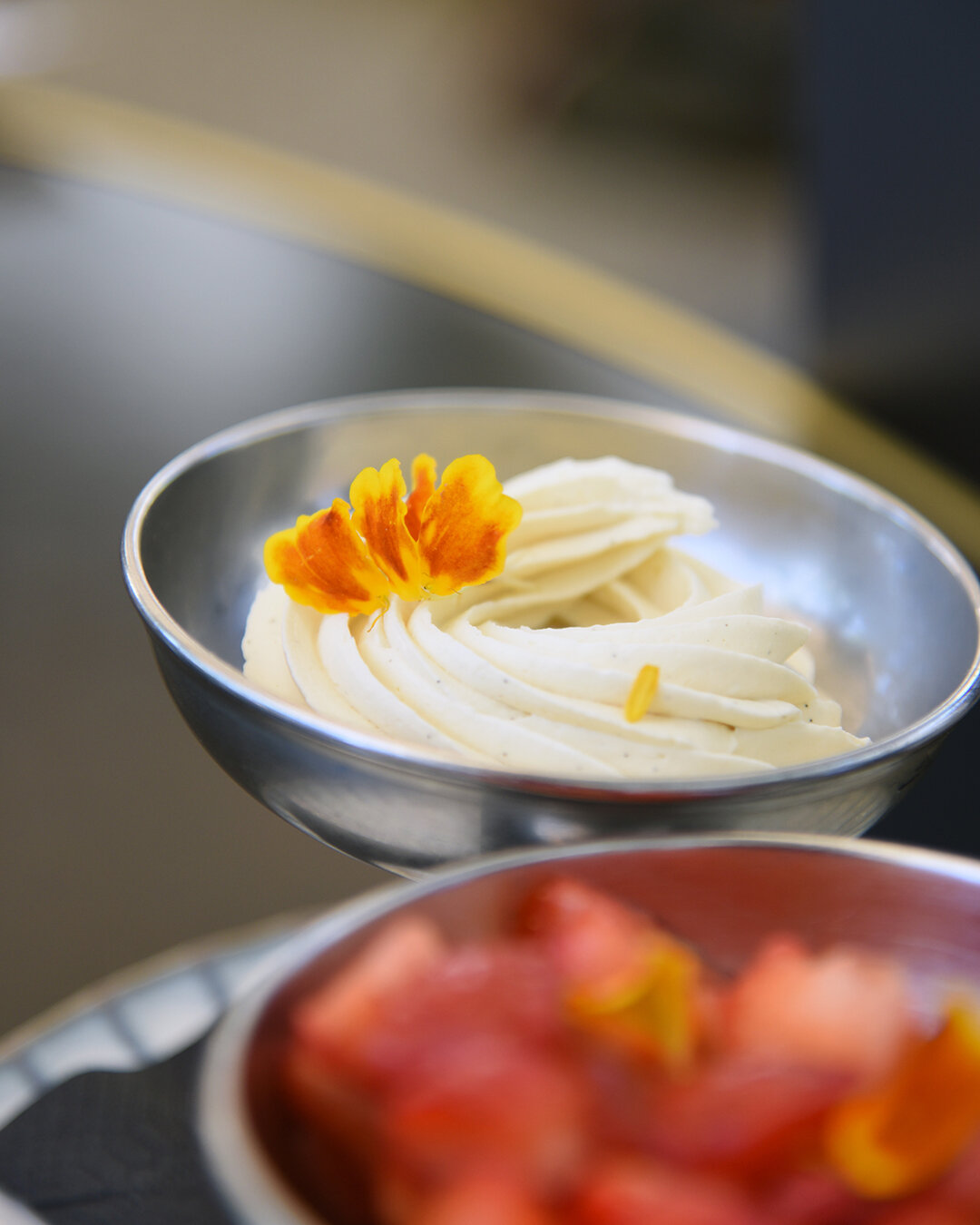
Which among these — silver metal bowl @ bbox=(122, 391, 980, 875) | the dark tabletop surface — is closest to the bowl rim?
silver metal bowl @ bbox=(122, 391, 980, 875)

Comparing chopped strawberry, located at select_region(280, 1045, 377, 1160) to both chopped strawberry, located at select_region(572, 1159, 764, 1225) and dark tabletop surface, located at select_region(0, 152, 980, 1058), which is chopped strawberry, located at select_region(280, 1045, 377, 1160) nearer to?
chopped strawberry, located at select_region(572, 1159, 764, 1225)

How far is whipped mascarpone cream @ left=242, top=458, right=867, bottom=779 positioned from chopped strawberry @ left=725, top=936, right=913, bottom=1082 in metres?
0.13

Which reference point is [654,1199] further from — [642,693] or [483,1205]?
[642,693]

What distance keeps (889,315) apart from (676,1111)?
119cm

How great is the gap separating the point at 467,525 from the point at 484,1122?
0.30 metres

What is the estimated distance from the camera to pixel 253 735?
44 centimetres

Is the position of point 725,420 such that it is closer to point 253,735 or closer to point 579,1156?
point 253,735

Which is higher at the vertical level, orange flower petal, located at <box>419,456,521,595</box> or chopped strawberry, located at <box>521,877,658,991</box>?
orange flower petal, located at <box>419,456,521,595</box>

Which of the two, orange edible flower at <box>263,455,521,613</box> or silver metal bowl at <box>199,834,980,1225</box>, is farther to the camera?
orange edible flower at <box>263,455,521,613</box>

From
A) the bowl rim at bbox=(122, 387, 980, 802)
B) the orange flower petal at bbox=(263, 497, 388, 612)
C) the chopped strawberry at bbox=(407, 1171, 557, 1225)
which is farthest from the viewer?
the orange flower petal at bbox=(263, 497, 388, 612)

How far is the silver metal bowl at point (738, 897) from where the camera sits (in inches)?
12.6

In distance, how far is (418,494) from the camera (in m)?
0.54

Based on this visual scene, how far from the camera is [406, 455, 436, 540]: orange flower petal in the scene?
525 mm

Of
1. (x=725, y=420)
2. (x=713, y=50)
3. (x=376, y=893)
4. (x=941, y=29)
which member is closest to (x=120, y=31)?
(x=713, y=50)
